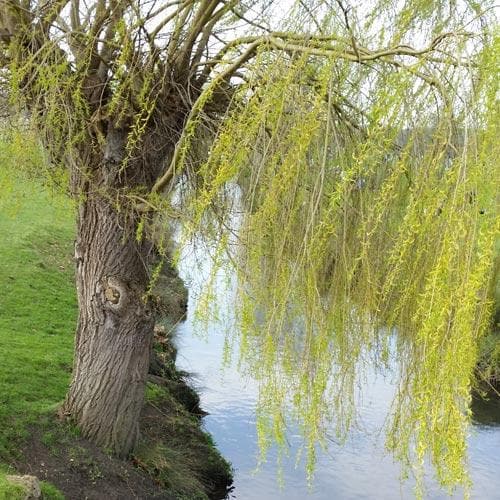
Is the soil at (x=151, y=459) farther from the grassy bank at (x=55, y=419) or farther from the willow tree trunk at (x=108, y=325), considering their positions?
the willow tree trunk at (x=108, y=325)

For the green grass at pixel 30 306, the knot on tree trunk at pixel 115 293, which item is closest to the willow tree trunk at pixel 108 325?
the knot on tree trunk at pixel 115 293

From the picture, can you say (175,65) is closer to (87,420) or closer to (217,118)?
(217,118)

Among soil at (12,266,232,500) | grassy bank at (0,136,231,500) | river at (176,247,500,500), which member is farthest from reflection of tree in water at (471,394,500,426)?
grassy bank at (0,136,231,500)

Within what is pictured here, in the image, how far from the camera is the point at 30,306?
394 inches

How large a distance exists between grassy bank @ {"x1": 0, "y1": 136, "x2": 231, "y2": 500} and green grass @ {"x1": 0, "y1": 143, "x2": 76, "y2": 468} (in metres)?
0.01

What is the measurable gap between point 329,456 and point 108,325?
14.4ft

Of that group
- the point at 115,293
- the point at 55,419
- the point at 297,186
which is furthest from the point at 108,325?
the point at 297,186

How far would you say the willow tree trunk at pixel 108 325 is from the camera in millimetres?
5258

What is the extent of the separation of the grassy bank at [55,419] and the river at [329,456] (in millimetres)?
558

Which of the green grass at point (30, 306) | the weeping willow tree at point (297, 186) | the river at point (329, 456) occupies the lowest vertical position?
the river at point (329, 456)

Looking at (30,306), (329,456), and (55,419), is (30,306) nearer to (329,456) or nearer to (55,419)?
(55,419)

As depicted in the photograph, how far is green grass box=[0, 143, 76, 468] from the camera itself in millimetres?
5414

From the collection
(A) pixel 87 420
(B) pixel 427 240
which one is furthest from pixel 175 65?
(A) pixel 87 420

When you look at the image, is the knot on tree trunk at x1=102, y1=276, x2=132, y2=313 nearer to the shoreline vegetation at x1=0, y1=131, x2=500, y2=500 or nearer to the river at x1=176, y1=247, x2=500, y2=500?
the shoreline vegetation at x1=0, y1=131, x2=500, y2=500
